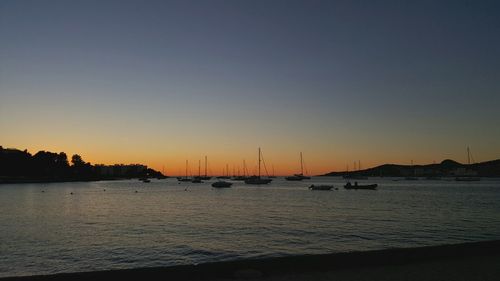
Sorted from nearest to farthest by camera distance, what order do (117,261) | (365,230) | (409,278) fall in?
(409,278) < (117,261) < (365,230)

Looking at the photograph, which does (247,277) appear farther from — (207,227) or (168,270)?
(207,227)

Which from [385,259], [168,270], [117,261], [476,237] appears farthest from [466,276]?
[476,237]

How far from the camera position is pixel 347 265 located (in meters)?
13.2

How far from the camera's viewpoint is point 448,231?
35812mm

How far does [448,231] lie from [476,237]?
13.5 feet

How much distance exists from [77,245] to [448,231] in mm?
30661

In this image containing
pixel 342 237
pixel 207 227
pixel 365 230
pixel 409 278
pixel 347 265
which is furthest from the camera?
pixel 207 227

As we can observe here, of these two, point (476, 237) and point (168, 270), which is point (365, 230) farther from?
point (168, 270)

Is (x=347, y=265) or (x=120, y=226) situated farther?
(x=120, y=226)

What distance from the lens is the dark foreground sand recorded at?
38.4 feet

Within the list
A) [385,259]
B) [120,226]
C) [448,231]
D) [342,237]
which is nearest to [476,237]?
[448,231]

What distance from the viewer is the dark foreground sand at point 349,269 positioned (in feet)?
38.4

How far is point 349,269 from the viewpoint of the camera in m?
12.8

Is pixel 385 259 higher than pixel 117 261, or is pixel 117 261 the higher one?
pixel 385 259
